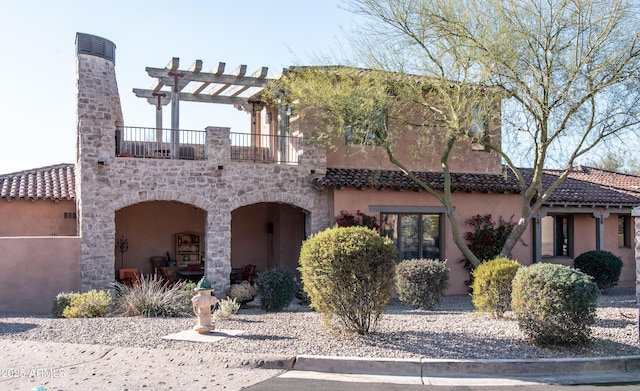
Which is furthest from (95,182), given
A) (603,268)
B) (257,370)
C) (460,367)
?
(603,268)

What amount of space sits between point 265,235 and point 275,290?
24.4 feet

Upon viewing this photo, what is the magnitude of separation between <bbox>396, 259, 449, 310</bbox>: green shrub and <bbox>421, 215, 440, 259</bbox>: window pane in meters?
4.48

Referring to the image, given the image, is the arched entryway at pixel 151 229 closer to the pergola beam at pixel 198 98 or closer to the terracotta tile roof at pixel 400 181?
the pergola beam at pixel 198 98

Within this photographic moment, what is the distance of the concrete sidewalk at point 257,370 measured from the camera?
7594 mm

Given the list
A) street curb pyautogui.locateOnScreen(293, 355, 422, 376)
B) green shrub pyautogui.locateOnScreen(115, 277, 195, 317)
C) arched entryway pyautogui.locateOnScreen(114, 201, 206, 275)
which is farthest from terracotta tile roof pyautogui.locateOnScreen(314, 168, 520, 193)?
street curb pyautogui.locateOnScreen(293, 355, 422, 376)

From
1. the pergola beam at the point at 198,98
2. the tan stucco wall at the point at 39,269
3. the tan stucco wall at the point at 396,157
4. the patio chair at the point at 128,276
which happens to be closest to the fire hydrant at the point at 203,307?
the tan stucco wall at the point at 39,269

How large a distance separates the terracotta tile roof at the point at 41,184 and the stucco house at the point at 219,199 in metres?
0.06

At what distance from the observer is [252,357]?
8.30 meters

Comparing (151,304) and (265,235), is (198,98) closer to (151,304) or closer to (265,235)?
(265,235)

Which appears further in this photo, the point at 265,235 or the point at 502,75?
the point at 265,235

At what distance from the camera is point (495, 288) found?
1155 centimetres

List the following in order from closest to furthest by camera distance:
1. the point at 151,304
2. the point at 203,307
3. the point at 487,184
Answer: the point at 203,307 → the point at 151,304 → the point at 487,184

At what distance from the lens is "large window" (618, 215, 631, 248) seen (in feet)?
73.7

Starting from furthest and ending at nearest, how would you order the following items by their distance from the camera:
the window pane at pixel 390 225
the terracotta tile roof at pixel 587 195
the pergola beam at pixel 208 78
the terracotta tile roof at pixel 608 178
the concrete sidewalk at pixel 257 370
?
1. the terracotta tile roof at pixel 608 178
2. the terracotta tile roof at pixel 587 195
3. the window pane at pixel 390 225
4. the pergola beam at pixel 208 78
5. the concrete sidewalk at pixel 257 370
